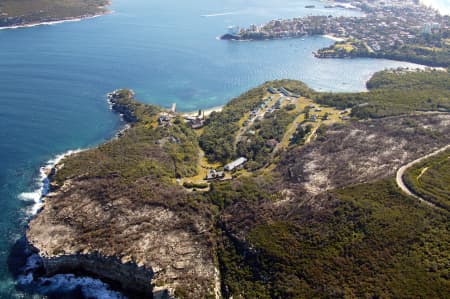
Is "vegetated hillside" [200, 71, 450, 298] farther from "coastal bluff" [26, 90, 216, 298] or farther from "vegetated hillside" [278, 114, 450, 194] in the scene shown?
"coastal bluff" [26, 90, 216, 298]

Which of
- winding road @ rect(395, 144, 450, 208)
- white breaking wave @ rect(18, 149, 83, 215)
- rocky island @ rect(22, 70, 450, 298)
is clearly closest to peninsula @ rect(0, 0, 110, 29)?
rocky island @ rect(22, 70, 450, 298)

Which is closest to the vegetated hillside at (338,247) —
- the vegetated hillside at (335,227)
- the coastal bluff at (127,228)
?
the vegetated hillside at (335,227)

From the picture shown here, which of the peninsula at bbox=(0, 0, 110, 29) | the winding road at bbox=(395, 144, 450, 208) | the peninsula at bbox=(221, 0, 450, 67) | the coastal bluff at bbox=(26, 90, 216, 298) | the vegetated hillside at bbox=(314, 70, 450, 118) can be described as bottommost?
the coastal bluff at bbox=(26, 90, 216, 298)

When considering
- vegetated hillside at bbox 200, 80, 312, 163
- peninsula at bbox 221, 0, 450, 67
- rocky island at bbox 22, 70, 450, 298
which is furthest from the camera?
peninsula at bbox 221, 0, 450, 67

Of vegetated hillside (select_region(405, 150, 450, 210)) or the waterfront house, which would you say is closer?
vegetated hillside (select_region(405, 150, 450, 210))

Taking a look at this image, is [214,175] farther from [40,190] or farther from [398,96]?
[398,96]

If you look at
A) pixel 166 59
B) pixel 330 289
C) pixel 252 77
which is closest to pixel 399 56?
pixel 252 77
